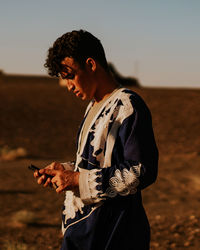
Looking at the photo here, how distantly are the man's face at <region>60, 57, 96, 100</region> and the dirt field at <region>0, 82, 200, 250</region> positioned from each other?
3.26 meters

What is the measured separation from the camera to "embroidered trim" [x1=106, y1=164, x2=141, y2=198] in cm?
184

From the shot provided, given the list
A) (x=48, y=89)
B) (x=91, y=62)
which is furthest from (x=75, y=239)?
(x=48, y=89)

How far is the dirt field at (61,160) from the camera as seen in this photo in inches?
235

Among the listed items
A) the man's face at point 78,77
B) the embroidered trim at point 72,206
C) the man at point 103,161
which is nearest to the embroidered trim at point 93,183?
the man at point 103,161

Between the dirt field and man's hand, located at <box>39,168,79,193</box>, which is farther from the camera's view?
the dirt field

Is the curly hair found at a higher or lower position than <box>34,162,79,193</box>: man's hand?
higher

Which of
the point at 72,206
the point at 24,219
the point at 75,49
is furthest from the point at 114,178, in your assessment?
the point at 24,219

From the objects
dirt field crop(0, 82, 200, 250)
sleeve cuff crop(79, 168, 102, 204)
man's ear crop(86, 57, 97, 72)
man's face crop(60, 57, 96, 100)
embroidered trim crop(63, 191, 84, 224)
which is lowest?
dirt field crop(0, 82, 200, 250)

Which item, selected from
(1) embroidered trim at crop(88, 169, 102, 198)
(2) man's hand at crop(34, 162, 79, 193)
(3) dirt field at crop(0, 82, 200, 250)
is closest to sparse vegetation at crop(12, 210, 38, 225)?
(3) dirt field at crop(0, 82, 200, 250)

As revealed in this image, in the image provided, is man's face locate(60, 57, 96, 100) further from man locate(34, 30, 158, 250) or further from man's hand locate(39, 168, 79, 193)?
man's hand locate(39, 168, 79, 193)

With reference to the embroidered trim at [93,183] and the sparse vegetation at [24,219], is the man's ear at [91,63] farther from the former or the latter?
the sparse vegetation at [24,219]

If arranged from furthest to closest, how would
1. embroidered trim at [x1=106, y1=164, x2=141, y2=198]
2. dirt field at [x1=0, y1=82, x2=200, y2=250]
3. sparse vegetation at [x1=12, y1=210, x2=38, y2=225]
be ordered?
sparse vegetation at [x1=12, y1=210, x2=38, y2=225] → dirt field at [x1=0, y1=82, x2=200, y2=250] → embroidered trim at [x1=106, y1=164, x2=141, y2=198]

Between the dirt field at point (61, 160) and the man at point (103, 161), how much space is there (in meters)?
3.11

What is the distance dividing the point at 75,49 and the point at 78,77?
5.8 inches
